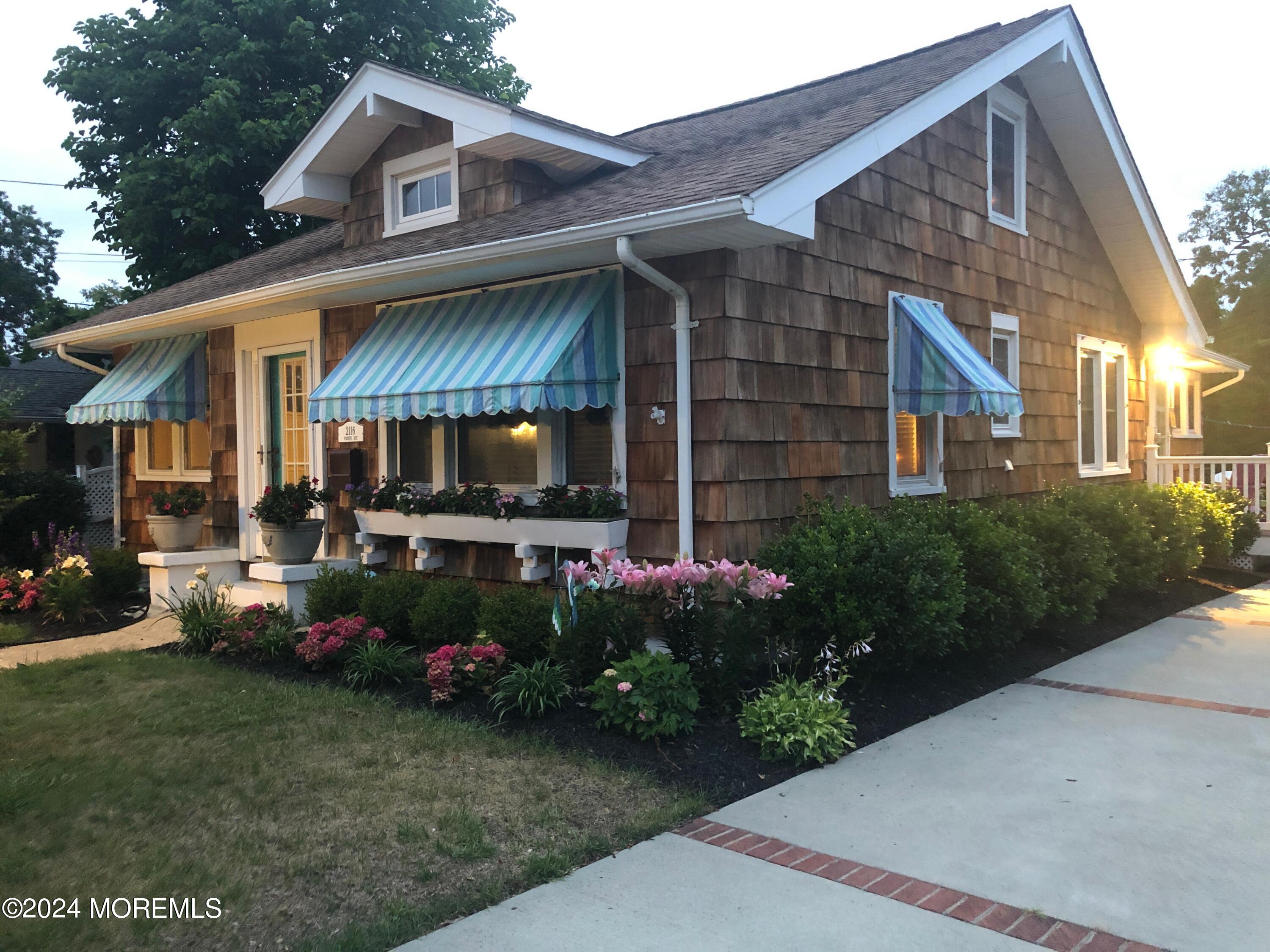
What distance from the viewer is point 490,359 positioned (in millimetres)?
6832

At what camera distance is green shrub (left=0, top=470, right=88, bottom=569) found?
38.9ft

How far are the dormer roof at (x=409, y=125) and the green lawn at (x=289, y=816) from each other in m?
4.92

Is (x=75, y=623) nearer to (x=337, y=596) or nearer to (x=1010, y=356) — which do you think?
(x=337, y=596)

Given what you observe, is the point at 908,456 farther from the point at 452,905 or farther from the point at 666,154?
the point at 452,905

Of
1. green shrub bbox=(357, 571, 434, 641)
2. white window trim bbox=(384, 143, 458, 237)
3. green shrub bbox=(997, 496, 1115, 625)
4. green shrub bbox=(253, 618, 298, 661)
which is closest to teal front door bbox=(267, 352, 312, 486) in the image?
white window trim bbox=(384, 143, 458, 237)

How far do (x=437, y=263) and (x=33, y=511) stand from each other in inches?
321

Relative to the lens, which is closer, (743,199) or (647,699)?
(647,699)

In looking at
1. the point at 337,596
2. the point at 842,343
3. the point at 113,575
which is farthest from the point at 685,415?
the point at 113,575

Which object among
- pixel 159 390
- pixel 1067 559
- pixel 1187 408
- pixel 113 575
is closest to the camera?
pixel 1067 559

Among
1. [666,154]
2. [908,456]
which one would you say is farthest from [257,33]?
[908,456]

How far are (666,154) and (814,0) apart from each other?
1.96 meters

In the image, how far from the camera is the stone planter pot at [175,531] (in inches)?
370

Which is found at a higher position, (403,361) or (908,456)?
(403,361)

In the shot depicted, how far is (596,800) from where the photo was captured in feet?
14.0
